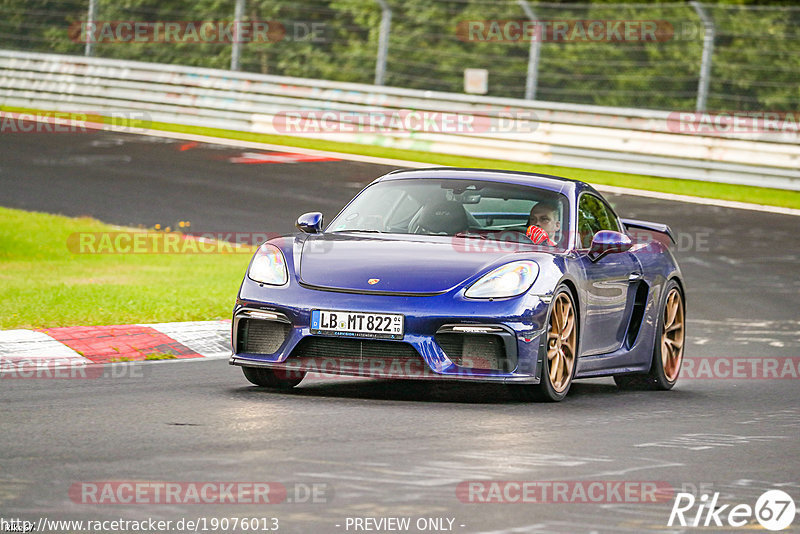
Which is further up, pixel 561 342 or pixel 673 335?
pixel 561 342

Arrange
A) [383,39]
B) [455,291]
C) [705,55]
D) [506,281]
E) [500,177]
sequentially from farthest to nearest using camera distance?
[383,39] → [705,55] → [500,177] → [506,281] → [455,291]

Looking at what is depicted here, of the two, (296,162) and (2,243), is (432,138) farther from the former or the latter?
(2,243)

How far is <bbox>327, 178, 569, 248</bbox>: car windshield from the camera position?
9.37 metres

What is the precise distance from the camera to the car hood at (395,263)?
8359mm

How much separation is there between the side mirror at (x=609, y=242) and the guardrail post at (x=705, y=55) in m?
14.1

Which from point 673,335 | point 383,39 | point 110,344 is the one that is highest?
point 383,39

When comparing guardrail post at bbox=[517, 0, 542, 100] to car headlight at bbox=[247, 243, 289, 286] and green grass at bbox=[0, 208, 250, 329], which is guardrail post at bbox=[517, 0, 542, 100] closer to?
green grass at bbox=[0, 208, 250, 329]

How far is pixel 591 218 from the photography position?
9.99 metres

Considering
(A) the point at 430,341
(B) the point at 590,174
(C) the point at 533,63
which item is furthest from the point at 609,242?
(C) the point at 533,63

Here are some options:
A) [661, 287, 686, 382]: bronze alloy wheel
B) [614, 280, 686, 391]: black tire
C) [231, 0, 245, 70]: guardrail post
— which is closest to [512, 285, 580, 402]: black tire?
[614, 280, 686, 391]: black tire

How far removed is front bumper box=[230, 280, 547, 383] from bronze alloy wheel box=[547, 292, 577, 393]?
0.78 feet

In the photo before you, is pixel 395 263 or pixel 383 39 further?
pixel 383 39

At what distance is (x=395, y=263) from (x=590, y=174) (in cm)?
1499

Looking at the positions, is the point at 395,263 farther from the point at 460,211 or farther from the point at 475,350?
the point at 460,211
